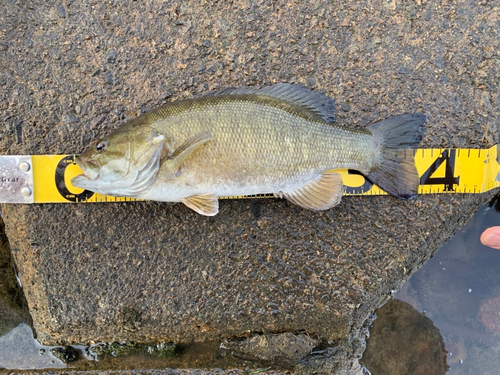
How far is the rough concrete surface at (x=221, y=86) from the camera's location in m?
2.48

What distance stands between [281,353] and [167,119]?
1.83m

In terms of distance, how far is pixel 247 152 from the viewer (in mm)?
2125

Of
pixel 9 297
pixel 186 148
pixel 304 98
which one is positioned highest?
pixel 304 98

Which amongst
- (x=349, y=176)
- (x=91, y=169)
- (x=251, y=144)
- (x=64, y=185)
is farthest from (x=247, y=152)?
(x=64, y=185)

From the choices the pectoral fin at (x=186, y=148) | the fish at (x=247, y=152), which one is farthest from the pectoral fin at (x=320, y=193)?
the pectoral fin at (x=186, y=148)

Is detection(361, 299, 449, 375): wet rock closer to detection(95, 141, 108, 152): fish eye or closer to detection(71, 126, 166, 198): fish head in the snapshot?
detection(71, 126, 166, 198): fish head

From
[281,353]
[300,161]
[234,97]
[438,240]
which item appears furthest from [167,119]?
[438,240]

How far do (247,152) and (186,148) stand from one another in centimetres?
37

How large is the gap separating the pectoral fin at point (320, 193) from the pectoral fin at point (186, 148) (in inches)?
26.0

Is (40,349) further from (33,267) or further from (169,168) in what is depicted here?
(169,168)

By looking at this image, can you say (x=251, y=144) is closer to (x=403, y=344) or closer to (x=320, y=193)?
(x=320, y=193)

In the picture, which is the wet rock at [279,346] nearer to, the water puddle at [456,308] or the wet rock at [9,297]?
the water puddle at [456,308]

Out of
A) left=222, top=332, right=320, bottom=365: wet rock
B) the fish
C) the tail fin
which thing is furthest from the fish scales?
left=222, top=332, right=320, bottom=365: wet rock

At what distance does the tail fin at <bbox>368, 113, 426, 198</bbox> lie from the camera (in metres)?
2.34
